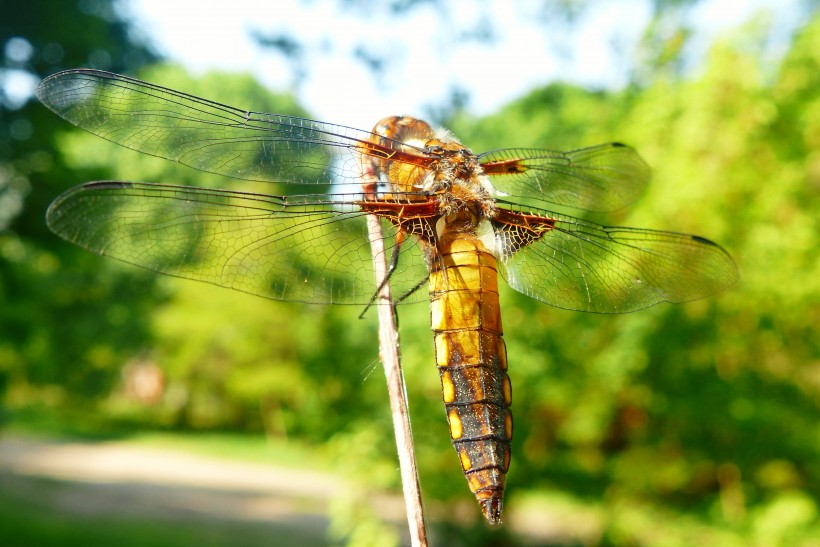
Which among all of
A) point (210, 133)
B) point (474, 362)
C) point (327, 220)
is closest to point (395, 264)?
point (327, 220)

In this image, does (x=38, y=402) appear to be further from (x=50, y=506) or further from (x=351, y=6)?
(x=351, y=6)

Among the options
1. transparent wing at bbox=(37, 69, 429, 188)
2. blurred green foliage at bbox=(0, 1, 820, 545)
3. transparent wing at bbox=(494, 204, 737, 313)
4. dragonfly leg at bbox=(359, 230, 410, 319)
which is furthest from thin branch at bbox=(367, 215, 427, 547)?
blurred green foliage at bbox=(0, 1, 820, 545)

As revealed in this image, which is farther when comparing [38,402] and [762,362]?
[38,402]

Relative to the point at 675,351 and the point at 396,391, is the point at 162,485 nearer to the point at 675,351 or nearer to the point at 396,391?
the point at 675,351

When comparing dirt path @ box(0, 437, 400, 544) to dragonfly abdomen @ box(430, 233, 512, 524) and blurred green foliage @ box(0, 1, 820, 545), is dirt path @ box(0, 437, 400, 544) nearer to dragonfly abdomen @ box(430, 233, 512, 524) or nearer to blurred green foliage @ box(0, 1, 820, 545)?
blurred green foliage @ box(0, 1, 820, 545)

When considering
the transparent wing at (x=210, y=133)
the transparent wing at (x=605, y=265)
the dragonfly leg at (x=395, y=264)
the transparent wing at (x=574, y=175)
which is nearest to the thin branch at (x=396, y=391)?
the dragonfly leg at (x=395, y=264)

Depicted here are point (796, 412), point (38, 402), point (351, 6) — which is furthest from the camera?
point (38, 402)

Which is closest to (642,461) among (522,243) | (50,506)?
(522,243)
